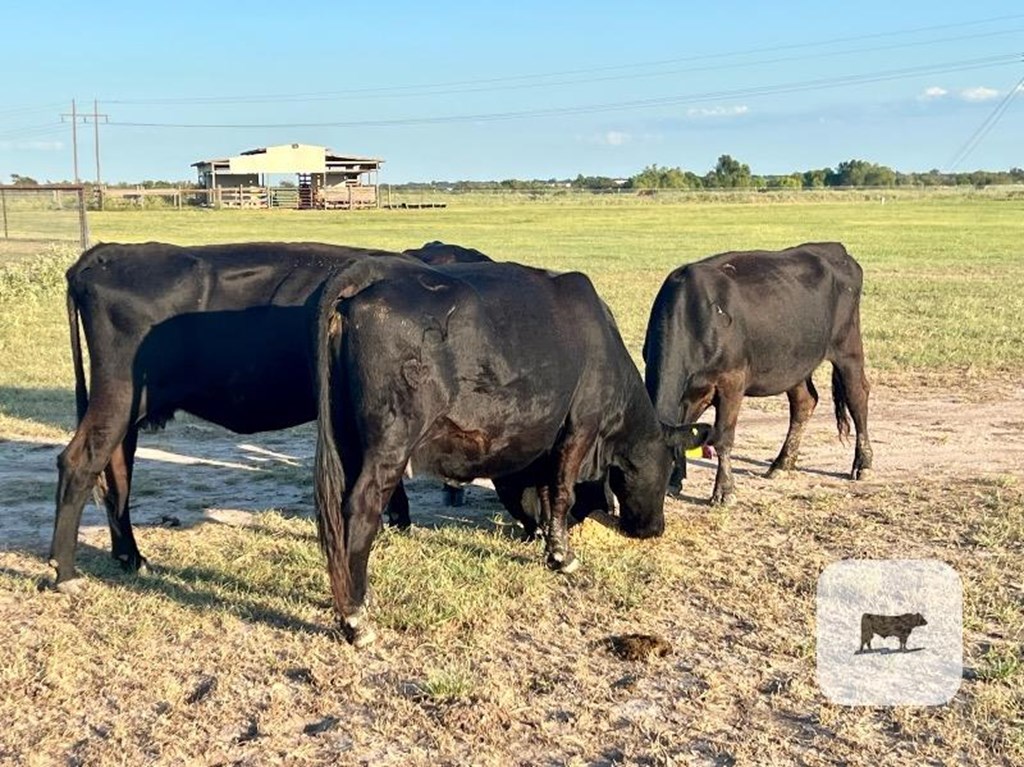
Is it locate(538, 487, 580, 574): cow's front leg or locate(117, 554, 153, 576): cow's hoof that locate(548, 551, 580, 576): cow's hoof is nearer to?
locate(538, 487, 580, 574): cow's front leg

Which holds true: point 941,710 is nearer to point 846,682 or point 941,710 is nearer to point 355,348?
point 846,682

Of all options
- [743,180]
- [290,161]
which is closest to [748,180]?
[743,180]

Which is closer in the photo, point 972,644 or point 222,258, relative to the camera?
point 972,644

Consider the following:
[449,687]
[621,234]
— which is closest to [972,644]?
[449,687]

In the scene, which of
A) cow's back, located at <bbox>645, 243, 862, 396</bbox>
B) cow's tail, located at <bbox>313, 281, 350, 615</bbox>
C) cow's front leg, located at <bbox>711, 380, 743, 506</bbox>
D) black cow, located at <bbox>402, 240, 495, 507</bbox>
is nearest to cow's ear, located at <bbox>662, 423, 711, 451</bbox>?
cow's front leg, located at <bbox>711, 380, 743, 506</bbox>

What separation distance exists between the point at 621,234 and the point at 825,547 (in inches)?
1358

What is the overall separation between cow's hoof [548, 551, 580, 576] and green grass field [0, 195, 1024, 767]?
78 mm

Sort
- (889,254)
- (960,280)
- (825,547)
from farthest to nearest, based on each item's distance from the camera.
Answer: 1. (889,254)
2. (960,280)
3. (825,547)

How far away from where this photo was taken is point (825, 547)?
645 cm

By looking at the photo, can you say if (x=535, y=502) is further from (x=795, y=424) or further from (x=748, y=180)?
(x=748, y=180)

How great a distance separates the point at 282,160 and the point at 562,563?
79.1 meters

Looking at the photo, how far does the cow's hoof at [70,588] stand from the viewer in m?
5.75

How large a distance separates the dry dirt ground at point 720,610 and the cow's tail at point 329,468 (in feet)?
1.40

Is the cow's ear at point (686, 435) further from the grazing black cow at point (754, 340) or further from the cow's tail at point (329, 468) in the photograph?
the cow's tail at point (329, 468)
